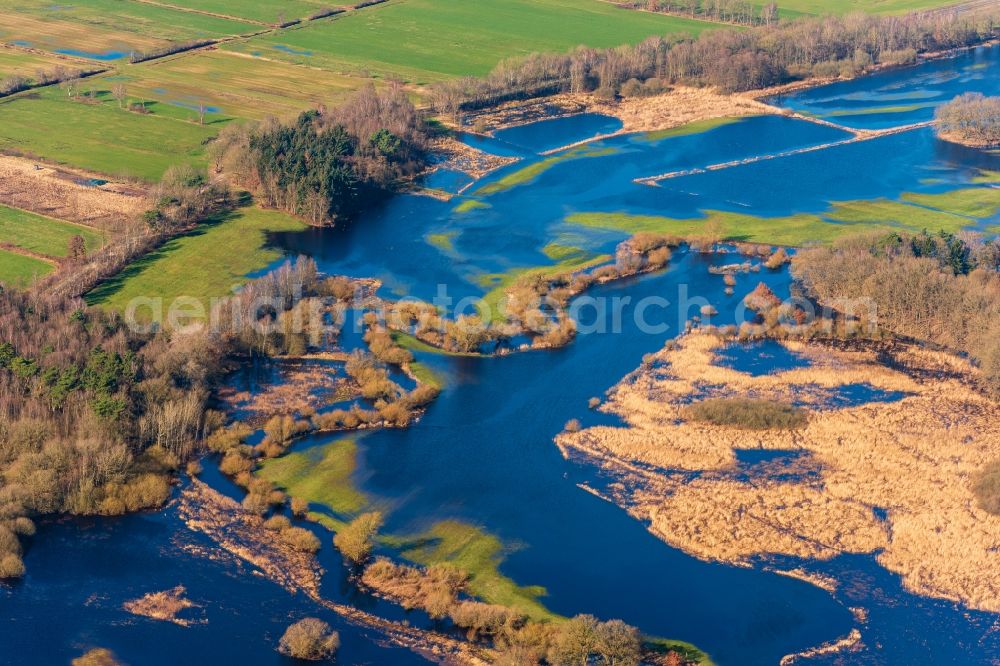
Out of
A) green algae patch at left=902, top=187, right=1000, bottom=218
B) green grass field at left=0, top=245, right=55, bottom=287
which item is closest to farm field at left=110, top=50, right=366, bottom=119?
green grass field at left=0, top=245, right=55, bottom=287

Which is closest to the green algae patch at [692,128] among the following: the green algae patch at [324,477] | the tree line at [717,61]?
the tree line at [717,61]

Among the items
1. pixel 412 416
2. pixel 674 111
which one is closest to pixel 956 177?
pixel 674 111

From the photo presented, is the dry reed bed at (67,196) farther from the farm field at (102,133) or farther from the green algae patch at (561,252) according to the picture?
the green algae patch at (561,252)

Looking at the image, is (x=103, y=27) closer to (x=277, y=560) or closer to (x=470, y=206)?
(x=470, y=206)

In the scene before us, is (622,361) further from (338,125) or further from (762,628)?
(338,125)

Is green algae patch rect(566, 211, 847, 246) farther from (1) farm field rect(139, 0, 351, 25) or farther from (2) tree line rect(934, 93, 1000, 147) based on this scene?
(1) farm field rect(139, 0, 351, 25)

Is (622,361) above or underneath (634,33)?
underneath
